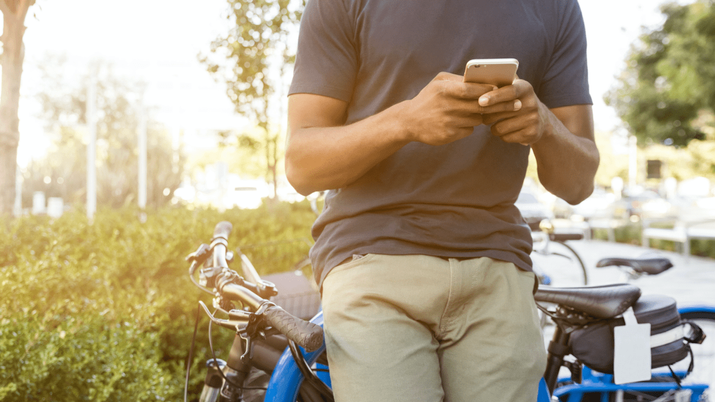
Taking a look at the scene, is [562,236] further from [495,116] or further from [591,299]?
[495,116]

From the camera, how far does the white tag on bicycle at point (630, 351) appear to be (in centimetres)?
226

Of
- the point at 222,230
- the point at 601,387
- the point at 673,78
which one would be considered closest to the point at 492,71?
the point at 222,230

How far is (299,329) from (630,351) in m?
1.56

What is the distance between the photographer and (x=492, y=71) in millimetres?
1089

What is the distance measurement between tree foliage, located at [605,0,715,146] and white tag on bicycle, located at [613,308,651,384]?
11772 mm

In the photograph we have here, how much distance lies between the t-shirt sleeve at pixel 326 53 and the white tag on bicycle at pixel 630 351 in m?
1.55

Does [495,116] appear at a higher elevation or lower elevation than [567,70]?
lower

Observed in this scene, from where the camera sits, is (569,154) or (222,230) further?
(222,230)

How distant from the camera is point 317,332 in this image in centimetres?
127

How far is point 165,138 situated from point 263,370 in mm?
22660

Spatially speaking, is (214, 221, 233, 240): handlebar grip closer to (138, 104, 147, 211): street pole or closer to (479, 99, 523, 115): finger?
(479, 99, 523, 115): finger

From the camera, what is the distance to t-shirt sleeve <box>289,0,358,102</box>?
1382mm

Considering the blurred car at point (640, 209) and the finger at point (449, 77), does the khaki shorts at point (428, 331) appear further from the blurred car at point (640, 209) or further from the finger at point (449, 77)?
the blurred car at point (640, 209)

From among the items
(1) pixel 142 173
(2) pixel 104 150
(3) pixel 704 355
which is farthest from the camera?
(2) pixel 104 150
